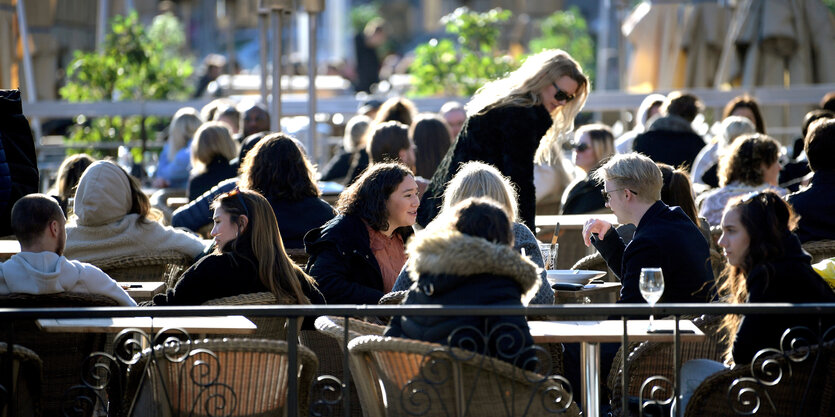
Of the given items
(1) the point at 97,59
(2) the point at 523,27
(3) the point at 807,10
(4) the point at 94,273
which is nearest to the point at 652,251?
(4) the point at 94,273

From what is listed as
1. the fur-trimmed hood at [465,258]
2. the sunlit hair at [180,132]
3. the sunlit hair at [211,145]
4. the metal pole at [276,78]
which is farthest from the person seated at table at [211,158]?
the fur-trimmed hood at [465,258]

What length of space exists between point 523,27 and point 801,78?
650 inches

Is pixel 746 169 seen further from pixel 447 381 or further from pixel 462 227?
pixel 447 381

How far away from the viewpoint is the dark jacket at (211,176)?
7.84 meters

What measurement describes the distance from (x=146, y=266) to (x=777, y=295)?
10.2ft

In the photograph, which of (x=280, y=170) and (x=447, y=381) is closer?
(x=447, y=381)

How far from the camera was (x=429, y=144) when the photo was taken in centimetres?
802

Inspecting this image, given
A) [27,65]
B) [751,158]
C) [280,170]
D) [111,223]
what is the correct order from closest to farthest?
[111,223]
[280,170]
[751,158]
[27,65]

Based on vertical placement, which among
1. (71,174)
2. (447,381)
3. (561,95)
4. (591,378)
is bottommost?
(591,378)

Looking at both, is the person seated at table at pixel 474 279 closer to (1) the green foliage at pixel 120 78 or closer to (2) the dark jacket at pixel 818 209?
(2) the dark jacket at pixel 818 209

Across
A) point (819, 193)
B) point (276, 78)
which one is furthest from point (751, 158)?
point (276, 78)

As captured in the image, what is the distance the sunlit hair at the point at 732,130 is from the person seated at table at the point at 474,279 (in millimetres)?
5042

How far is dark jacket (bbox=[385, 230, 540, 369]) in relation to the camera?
3.49 meters

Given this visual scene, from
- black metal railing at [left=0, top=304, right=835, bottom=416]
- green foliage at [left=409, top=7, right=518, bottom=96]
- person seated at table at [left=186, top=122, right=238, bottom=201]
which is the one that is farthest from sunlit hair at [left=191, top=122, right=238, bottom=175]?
green foliage at [left=409, top=7, right=518, bottom=96]
